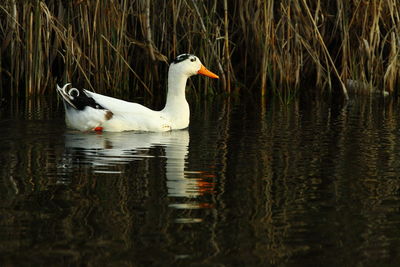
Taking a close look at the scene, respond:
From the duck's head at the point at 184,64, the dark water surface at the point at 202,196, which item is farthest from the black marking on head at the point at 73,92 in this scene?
the duck's head at the point at 184,64

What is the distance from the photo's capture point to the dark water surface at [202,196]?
441 cm

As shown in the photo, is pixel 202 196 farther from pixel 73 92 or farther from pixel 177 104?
pixel 177 104

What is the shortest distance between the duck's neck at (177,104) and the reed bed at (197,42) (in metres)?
1.59

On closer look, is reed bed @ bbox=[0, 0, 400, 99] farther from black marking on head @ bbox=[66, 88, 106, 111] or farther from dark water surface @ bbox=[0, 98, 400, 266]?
dark water surface @ bbox=[0, 98, 400, 266]

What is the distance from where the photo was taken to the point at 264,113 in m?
10.5

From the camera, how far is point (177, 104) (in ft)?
30.7

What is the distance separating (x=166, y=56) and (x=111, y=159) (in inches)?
198

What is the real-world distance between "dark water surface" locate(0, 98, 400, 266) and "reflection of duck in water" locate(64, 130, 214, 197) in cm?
1

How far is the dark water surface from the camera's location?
4.41 meters

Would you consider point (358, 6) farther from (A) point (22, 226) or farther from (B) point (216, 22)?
(A) point (22, 226)

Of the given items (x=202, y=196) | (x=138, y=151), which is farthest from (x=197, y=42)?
(x=202, y=196)

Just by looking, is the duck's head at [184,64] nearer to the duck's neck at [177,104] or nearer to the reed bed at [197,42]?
the duck's neck at [177,104]

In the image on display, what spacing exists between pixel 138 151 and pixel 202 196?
6.36 feet

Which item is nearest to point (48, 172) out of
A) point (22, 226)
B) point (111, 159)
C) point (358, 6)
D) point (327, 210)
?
point (111, 159)
